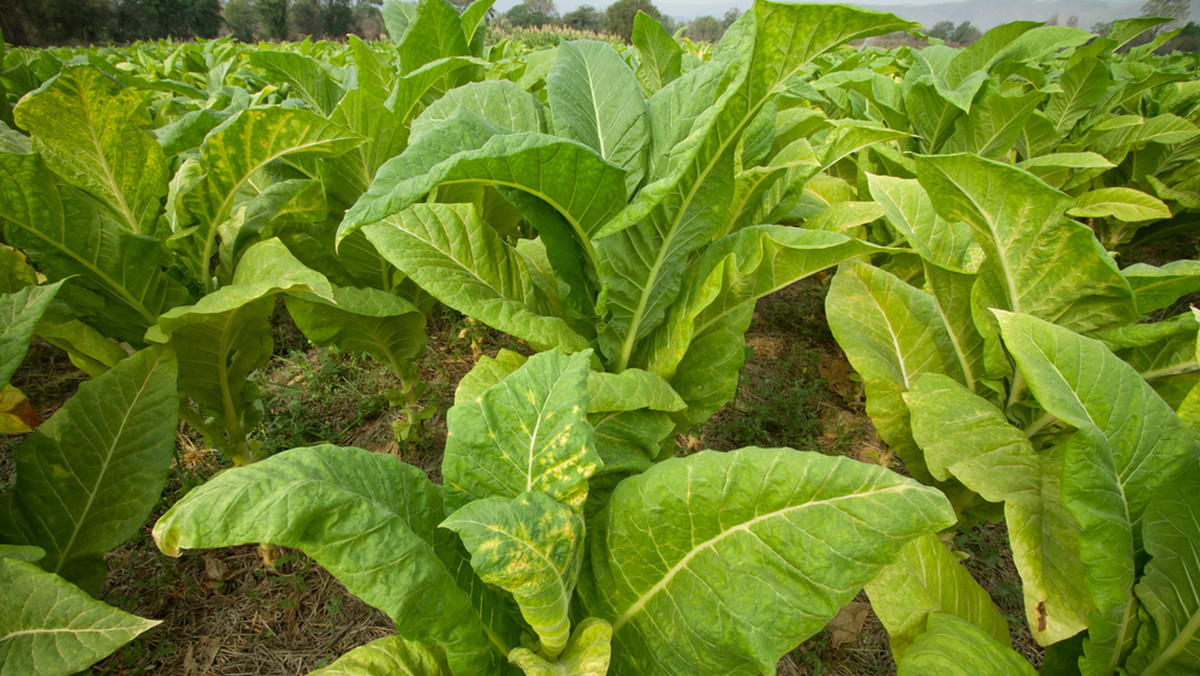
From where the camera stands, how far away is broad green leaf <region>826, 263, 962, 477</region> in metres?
1.57

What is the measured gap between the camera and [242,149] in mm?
1354

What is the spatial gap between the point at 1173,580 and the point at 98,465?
8.05ft

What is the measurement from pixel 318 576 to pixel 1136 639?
Answer: 228 cm

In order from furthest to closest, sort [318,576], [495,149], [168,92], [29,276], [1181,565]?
[168,92] → [318,576] → [29,276] → [1181,565] → [495,149]

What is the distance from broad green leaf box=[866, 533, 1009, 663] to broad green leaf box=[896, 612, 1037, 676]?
0.06 metres

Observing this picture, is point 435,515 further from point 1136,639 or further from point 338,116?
point 1136,639

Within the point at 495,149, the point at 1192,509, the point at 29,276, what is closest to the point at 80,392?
the point at 29,276

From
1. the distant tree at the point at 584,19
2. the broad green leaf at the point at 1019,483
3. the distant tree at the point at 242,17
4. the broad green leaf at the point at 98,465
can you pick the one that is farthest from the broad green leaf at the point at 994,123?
the distant tree at the point at 584,19

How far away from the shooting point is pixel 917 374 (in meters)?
1.62

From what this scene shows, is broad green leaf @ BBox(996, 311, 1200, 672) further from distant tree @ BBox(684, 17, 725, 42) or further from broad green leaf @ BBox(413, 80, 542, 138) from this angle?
distant tree @ BBox(684, 17, 725, 42)

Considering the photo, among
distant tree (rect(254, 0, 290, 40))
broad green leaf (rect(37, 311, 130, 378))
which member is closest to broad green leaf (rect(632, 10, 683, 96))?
broad green leaf (rect(37, 311, 130, 378))

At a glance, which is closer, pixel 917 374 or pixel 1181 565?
pixel 1181 565

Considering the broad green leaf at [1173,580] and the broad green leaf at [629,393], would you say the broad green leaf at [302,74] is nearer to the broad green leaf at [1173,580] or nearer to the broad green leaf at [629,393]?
the broad green leaf at [629,393]

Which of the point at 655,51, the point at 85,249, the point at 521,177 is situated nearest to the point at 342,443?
the point at 85,249
